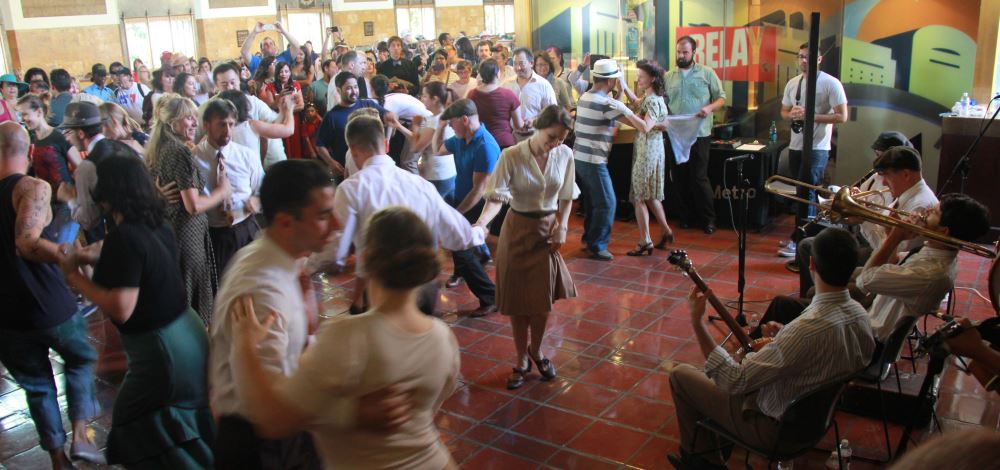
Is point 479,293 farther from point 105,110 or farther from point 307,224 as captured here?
point 307,224

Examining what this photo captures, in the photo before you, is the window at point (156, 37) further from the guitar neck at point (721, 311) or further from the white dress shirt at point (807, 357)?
the white dress shirt at point (807, 357)

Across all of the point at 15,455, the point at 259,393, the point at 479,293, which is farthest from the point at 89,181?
the point at 259,393

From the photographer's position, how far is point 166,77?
800 centimetres

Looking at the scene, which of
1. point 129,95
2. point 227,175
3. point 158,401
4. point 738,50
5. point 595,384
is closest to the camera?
point 158,401

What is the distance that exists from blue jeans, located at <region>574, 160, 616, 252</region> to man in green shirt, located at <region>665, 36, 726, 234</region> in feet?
3.87

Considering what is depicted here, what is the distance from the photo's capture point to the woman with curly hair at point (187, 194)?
14.6 feet

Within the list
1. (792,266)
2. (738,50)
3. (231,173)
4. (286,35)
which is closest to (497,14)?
(286,35)

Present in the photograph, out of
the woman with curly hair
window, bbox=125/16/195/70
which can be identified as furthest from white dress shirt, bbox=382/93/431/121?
window, bbox=125/16/195/70

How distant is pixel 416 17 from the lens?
2200cm

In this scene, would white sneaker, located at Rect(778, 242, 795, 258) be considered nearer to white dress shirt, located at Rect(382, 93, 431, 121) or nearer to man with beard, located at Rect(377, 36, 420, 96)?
white dress shirt, located at Rect(382, 93, 431, 121)

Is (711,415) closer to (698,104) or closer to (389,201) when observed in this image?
(389,201)

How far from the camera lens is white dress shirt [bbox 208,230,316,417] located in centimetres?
216

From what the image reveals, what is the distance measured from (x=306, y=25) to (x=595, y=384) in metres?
19.2

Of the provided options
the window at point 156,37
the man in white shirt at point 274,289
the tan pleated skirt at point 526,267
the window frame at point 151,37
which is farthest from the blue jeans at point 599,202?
the window at point 156,37
